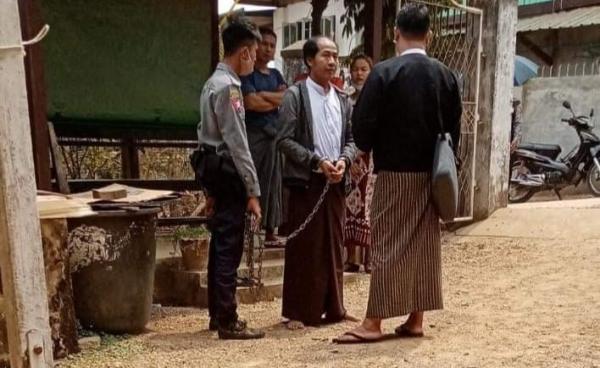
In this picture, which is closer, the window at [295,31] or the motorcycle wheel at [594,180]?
the motorcycle wheel at [594,180]

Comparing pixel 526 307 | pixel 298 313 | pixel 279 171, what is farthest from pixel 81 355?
pixel 526 307

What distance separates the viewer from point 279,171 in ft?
16.9

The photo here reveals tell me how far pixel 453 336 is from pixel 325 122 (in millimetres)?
1501

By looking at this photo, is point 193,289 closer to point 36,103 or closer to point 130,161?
point 36,103

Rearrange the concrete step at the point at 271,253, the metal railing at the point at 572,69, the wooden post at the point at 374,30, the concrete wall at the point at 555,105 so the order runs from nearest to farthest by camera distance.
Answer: the concrete step at the point at 271,253 < the wooden post at the point at 374,30 < the concrete wall at the point at 555,105 < the metal railing at the point at 572,69

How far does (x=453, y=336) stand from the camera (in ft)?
12.2

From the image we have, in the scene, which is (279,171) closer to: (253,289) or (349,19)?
(253,289)

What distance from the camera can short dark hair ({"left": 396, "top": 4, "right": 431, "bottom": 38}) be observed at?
11.5ft

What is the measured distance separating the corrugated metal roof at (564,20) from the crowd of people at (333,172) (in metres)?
10.8

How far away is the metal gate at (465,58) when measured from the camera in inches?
271

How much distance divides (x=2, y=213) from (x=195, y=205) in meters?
5.26

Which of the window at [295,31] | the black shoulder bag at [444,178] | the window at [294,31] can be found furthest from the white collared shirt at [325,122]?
the window at [294,31]

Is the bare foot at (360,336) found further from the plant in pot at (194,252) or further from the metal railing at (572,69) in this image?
the metal railing at (572,69)

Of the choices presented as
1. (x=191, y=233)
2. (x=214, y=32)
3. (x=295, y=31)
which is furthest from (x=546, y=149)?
(x=191, y=233)
